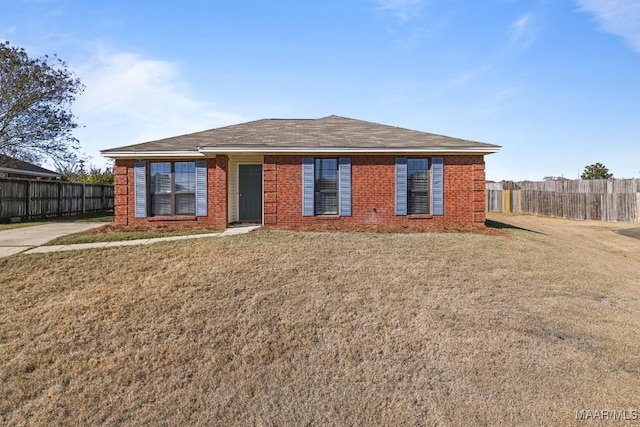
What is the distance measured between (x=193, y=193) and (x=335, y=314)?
8.75m

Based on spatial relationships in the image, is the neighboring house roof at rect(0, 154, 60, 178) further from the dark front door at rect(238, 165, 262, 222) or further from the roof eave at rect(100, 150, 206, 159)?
the dark front door at rect(238, 165, 262, 222)

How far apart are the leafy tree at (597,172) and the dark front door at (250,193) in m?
46.3

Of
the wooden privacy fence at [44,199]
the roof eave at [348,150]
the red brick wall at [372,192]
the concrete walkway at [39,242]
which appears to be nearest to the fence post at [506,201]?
the red brick wall at [372,192]

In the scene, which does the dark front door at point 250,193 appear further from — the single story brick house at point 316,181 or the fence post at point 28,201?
the fence post at point 28,201

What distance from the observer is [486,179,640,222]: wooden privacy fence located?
22125 millimetres

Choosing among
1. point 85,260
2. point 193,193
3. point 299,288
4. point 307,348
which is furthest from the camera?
point 193,193

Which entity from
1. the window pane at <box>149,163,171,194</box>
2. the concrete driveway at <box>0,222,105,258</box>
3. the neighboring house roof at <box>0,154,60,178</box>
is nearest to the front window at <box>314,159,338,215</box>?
the window pane at <box>149,163,171,194</box>

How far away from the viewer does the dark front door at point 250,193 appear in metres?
14.2

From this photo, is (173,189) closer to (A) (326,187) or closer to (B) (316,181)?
(B) (316,181)

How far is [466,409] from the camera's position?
13.6ft

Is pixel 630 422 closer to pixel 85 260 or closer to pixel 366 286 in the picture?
pixel 366 286

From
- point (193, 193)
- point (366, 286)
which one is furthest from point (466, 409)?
point (193, 193)

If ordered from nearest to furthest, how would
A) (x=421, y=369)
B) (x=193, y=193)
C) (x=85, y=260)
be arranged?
(x=421, y=369) → (x=85, y=260) → (x=193, y=193)

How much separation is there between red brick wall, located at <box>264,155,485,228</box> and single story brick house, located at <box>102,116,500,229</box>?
1.2 inches
